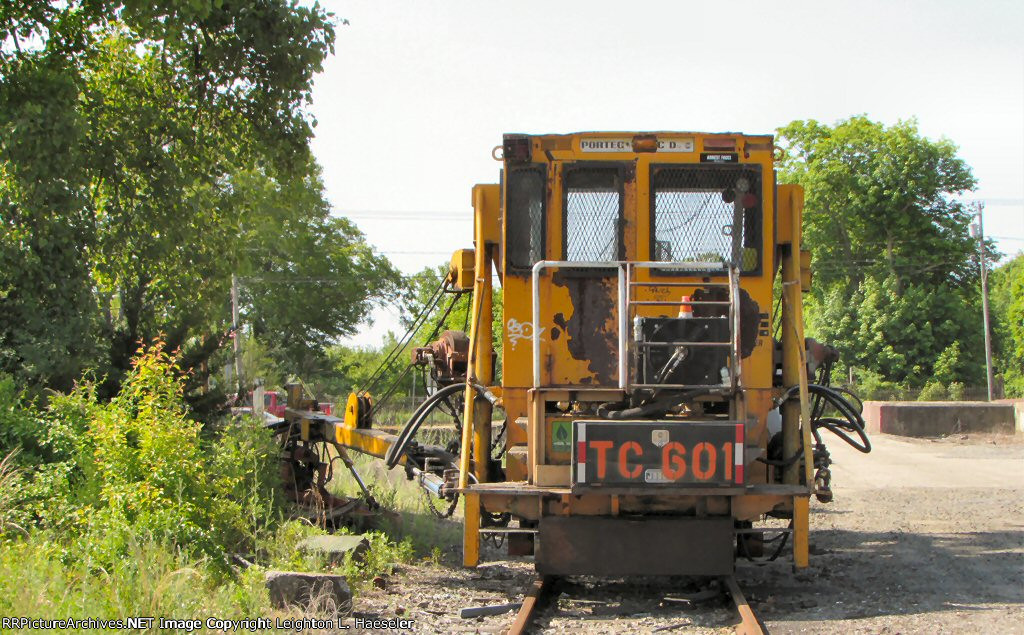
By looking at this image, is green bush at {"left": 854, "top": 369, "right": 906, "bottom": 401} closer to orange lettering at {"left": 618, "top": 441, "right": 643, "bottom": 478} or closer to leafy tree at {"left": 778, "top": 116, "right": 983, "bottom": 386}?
leafy tree at {"left": 778, "top": 116, "right": 983, "bottom": 386}

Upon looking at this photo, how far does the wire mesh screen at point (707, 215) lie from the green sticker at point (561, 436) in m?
Answer: 1.54

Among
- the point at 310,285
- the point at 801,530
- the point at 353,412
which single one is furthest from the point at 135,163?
the point at 310,285

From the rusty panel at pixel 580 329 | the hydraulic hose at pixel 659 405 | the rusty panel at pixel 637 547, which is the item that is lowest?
the rusty panel at pixel 637 547

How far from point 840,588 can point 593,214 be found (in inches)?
143

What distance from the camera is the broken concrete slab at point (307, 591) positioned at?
7480 millimetres

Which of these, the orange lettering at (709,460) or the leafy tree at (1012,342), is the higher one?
the leafy tree at (1012,342)

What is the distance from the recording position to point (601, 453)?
7.69 m

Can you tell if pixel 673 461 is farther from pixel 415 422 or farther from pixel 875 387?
pixel 875 387

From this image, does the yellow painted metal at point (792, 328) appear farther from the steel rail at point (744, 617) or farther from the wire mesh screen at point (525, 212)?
the wire mesh screen at point (525, 212)

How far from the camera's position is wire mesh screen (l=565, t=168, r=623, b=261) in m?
8.74

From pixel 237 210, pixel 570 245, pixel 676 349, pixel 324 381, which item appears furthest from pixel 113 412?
pixel 324 381

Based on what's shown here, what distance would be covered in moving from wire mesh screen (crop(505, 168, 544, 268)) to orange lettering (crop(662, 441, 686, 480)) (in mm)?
1960

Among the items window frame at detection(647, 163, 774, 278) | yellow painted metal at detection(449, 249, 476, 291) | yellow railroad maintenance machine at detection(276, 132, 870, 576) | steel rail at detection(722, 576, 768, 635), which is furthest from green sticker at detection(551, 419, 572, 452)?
yellow painted metal at detection(449, 249, 476, 291)

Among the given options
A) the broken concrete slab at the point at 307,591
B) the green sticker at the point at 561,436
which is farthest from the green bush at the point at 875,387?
the broken concrete slab at the point at 307,591
